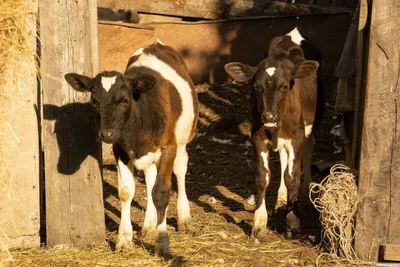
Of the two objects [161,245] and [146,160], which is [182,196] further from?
[161,245]

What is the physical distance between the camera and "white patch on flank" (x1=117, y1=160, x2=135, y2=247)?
29.3 ft

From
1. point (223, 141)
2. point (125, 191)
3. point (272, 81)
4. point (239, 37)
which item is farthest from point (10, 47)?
point (239, 37)

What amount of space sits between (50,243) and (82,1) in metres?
2.57

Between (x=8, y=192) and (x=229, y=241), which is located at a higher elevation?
(x=8, y=192)

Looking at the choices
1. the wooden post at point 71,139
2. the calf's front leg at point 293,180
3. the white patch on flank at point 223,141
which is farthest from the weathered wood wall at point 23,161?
the white patch on flank at point 223,141

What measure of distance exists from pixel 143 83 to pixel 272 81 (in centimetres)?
154

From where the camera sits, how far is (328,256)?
8.68 m

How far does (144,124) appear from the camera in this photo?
29.3 ft

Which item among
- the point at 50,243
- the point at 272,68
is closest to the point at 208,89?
the point at 272,68

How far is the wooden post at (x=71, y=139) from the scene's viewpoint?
874 cm

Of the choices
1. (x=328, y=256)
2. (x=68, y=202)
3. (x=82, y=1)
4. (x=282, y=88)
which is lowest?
(x=328, y=256)

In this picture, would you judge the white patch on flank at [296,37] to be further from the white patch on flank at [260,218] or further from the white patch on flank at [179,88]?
the white patch on flank at [260,218]

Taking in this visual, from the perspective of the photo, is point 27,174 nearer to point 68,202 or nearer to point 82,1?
point 68,202

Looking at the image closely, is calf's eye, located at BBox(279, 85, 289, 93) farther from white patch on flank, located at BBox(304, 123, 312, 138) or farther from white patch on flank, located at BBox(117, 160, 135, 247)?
white patch on flank, located at BBox(117, 160, 135, 247)
